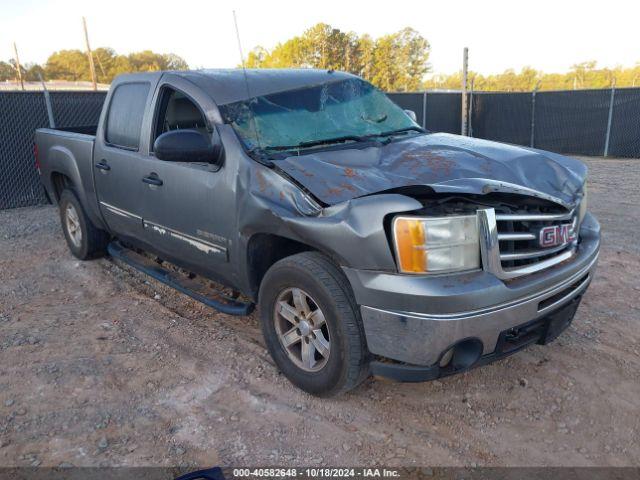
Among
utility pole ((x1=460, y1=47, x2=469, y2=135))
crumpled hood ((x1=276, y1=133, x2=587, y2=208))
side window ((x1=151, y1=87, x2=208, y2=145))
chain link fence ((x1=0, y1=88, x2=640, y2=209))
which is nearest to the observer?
crumpled hood ((x1=276, y1=133, x2=587, y2=208))

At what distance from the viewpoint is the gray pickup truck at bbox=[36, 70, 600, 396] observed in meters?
2.48

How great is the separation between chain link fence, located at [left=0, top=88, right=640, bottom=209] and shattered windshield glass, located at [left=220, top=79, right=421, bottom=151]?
7240mm

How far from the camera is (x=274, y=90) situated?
147 inches

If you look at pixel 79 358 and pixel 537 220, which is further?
pixel 79 358

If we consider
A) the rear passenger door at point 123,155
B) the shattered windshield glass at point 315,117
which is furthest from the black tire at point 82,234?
the shattered windshield glass at point 315,117

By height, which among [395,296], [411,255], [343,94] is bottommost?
[395,296]

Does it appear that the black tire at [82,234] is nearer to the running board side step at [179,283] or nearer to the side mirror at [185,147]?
the running board side step at [179,283]

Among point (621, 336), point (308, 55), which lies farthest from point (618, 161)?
point (308, 55)

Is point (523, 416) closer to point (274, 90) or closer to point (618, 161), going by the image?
point (274, 90)

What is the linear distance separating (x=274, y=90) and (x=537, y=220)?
77.5 inches

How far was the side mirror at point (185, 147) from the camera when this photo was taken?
321cm

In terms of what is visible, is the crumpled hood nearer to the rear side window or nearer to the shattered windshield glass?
the shattered windshield glass

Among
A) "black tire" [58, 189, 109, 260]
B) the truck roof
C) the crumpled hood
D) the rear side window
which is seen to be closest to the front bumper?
the crumpled hood

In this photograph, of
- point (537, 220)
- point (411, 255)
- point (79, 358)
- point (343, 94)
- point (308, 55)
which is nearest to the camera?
point (411, 255)
